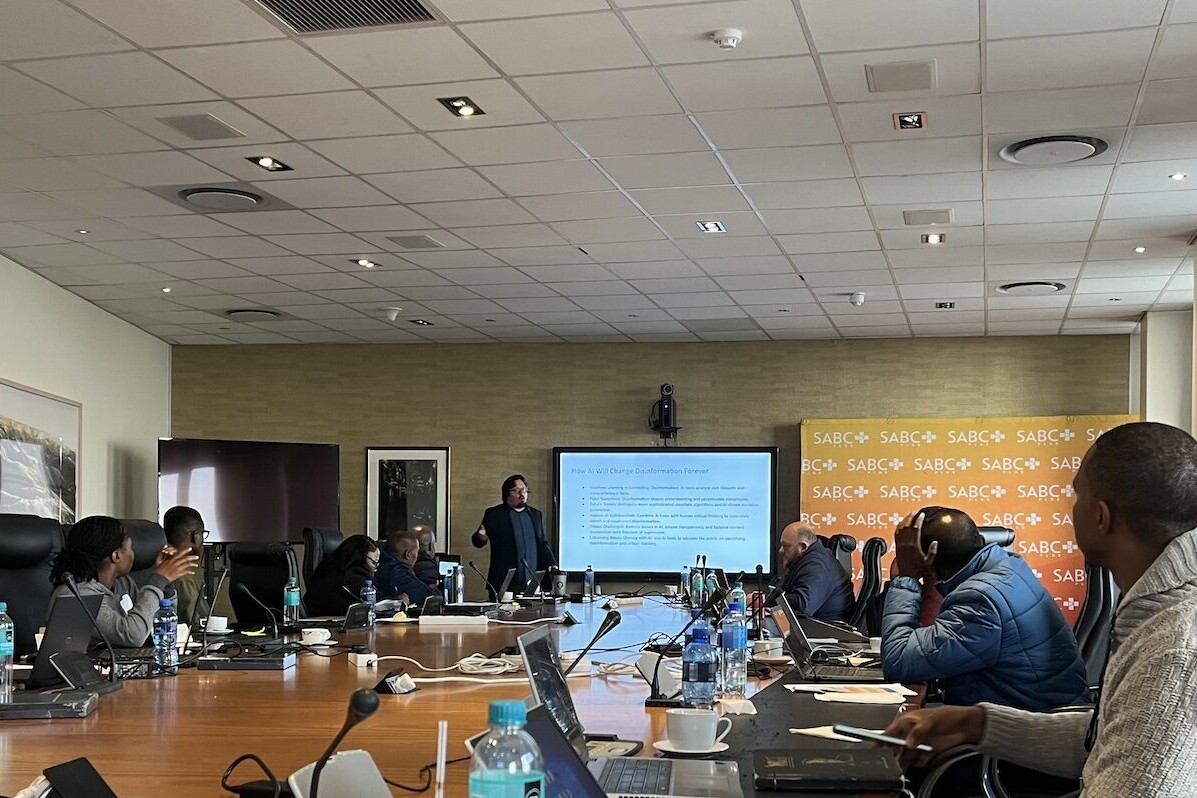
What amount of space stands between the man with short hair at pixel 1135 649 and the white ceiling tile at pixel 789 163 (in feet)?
12.7

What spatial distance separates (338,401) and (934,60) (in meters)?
8.39

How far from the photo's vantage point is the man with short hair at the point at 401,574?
7477mm

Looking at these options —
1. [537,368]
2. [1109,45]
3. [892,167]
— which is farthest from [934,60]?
[537,368]

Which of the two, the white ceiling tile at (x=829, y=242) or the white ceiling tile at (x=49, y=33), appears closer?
the white ceiling tile at (x=49, y=33)

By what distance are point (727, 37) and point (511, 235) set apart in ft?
10.8

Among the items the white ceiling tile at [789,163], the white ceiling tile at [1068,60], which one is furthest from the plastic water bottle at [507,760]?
the white ceiling tile at [789,163]

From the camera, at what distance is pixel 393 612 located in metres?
6.57

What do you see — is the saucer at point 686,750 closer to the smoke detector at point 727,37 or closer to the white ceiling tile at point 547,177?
the smoke detector at point 727,37

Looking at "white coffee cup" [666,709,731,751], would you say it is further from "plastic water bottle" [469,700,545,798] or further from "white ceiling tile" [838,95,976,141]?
"white ceiling tile" [838,95,976,141]

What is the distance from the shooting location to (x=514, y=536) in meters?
10.7

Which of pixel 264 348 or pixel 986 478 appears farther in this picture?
pixel 264 348

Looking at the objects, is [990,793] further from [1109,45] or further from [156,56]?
[156,56]

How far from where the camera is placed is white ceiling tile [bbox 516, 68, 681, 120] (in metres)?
5.03

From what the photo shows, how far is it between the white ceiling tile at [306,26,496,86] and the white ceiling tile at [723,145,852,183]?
5.09 feet
